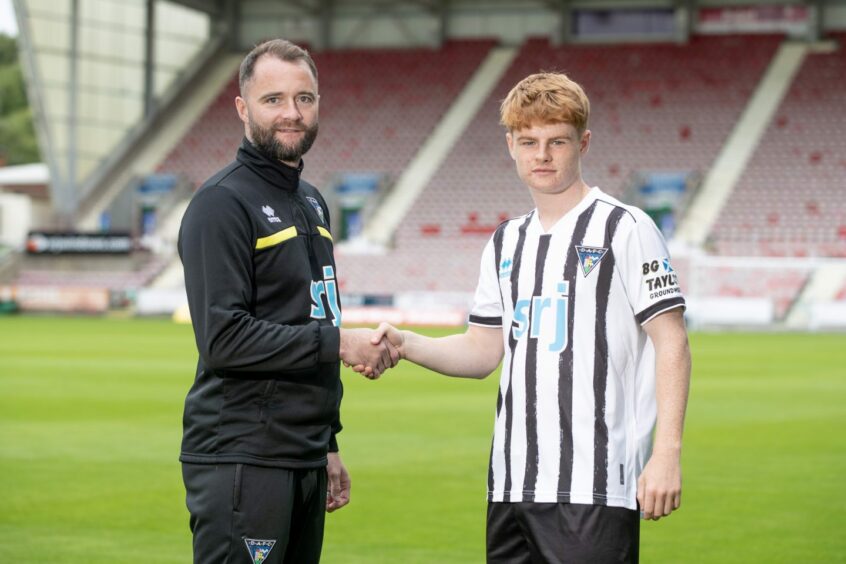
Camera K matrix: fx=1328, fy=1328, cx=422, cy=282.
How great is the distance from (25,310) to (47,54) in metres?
8.49

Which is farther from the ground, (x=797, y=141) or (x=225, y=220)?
(x=797, y=141)

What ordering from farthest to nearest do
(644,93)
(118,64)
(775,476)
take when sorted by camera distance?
1. (118,64)
2. (644,93)
3. (775,476)

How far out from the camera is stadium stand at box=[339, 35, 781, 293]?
3981 centimetres

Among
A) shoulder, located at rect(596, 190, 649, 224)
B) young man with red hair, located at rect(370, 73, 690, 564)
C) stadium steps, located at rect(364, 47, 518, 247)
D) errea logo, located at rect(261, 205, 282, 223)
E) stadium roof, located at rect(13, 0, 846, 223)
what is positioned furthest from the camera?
stadium roof, located at rect(13, 0, 846, 223)

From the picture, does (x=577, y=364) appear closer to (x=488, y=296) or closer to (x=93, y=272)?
(x=488, y=296)

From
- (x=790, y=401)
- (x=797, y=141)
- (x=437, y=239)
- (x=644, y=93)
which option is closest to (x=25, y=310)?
(x=437, y=239)

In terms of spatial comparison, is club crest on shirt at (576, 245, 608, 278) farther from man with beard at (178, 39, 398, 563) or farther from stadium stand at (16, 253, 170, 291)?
stadium stand at (16, 253, 170, 291)

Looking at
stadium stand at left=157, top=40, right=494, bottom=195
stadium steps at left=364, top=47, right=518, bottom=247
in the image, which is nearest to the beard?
stadium steps at left=364, top=47, right=518, bottom=247

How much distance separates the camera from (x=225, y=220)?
400 centimetres

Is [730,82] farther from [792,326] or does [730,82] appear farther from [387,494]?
[387,494]

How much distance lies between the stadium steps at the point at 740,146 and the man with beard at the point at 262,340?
3370 cm

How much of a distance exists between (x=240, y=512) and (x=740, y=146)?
38.0 metres

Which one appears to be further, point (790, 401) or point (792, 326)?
point (792, 326)

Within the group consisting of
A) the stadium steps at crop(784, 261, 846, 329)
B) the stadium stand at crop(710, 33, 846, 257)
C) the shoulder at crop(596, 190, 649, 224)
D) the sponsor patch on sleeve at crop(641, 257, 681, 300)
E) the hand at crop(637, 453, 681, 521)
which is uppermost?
the stadium stand at crop(710, 33, 846, 257)
